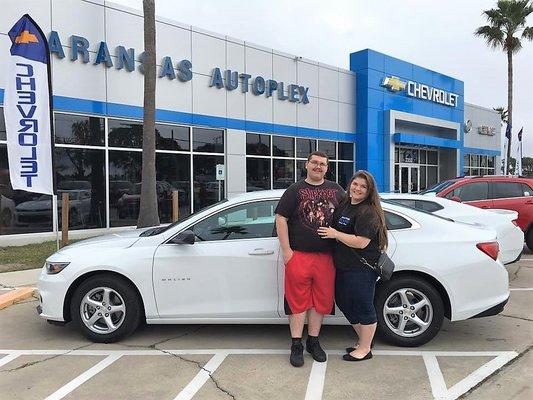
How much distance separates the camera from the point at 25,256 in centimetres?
988

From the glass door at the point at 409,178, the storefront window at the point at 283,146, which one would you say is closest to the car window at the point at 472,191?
the storefront window at the point at 283,146

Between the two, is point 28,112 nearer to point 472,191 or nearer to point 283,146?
point 472,191

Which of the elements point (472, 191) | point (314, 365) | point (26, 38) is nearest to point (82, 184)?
point (26, 38)

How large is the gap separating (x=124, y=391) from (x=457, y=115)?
28.5 metres

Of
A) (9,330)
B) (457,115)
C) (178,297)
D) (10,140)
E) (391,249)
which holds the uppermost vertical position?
(457,115)

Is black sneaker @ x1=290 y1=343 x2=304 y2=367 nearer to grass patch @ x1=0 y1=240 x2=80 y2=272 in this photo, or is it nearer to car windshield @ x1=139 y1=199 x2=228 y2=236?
car windshield @ x1=139 y1=199 x2=228 y2=236

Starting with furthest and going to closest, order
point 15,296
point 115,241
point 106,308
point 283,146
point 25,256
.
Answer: point 283,146
point 25,256
point 15,296
point 115,241
point 106,308

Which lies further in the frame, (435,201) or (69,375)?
(435,201)

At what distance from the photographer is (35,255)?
32.8 feet

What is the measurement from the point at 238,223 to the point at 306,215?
0.96 metres

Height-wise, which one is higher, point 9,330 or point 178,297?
point 178,297

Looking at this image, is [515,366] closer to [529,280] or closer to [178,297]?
[178,297]

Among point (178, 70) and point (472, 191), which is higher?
point (178, 70)

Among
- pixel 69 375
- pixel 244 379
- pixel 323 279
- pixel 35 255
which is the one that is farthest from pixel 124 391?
pixel 35 255
